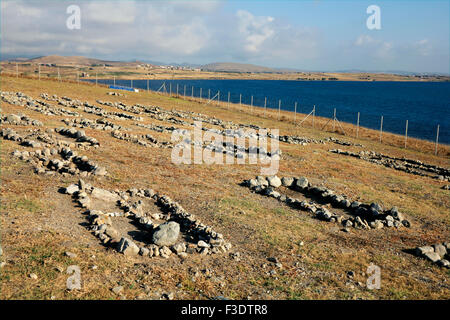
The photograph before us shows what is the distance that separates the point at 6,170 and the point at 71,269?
9881 mm

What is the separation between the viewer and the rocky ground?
892 centimetres

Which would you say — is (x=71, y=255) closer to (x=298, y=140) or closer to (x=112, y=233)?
(x=112, y=233)

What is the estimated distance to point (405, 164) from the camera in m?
30.3

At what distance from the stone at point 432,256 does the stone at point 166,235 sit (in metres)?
8.19

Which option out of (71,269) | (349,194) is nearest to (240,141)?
(349,194)

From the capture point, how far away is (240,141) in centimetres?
3161

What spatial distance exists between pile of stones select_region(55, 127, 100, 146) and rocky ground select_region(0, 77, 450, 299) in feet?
0.25

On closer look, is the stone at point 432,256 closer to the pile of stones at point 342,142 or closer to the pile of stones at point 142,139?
the pile of stones at point 142,139

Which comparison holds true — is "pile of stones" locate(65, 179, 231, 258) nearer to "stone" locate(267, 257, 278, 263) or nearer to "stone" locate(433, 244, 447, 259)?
"stone" locate(267, 257, 278, 263)

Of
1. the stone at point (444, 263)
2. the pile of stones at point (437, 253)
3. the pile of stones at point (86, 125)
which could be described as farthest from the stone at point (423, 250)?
the pile of stones at point (86, 125)

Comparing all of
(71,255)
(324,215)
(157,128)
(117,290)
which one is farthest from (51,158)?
(157,128)

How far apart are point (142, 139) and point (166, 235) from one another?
1704 cm

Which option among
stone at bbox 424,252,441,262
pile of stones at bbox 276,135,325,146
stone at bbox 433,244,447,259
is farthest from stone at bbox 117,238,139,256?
pile of stones at bbox 276,135,325,146

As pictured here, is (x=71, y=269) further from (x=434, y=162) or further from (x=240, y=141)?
(x=434, y=162)
